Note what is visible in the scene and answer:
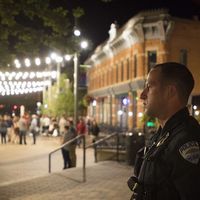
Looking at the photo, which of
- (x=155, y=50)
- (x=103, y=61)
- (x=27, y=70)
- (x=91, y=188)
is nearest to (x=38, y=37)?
(x=91, y=188)

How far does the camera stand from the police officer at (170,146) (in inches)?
94.8

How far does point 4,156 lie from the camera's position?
20.7m

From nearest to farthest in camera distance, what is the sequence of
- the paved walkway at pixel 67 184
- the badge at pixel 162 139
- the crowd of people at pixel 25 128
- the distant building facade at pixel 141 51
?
the badge at pixel 162 139 < the paved walkway at pixel 67 184 < the crowd of people at pixel 25 128 < the distant building facade at pixel 141 51

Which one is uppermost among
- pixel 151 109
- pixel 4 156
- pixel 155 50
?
pixel 155 50

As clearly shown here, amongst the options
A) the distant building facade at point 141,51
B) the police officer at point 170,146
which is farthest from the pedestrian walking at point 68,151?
the distant building facade at point 141,51

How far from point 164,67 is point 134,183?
0.69 m

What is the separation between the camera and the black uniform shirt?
2.40m

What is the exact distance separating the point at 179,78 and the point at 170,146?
1.32ft

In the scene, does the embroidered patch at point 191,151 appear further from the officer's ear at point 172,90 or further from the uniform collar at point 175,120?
the officer's ear at point 172,90

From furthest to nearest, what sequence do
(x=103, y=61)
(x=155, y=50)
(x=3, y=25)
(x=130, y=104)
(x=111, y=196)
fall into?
(x=103, y=61) → (x=130, y=104) → (x=155, y=50) → (x=3, y=25) → (x=111, y=196)

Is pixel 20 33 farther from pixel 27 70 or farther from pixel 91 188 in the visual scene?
pixel 27 70

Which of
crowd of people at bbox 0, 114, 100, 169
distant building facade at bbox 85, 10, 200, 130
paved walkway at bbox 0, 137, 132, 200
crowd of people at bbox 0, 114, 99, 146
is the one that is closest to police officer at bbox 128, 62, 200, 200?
paved walkway at bbox 0, 137, 132, 200

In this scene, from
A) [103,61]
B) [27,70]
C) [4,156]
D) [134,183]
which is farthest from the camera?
[103,61]

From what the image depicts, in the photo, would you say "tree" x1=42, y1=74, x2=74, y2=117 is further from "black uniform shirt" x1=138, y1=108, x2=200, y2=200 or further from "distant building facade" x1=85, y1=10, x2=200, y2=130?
"black uniform shirt" x1=138, y1=108, x2=200, y2=200
